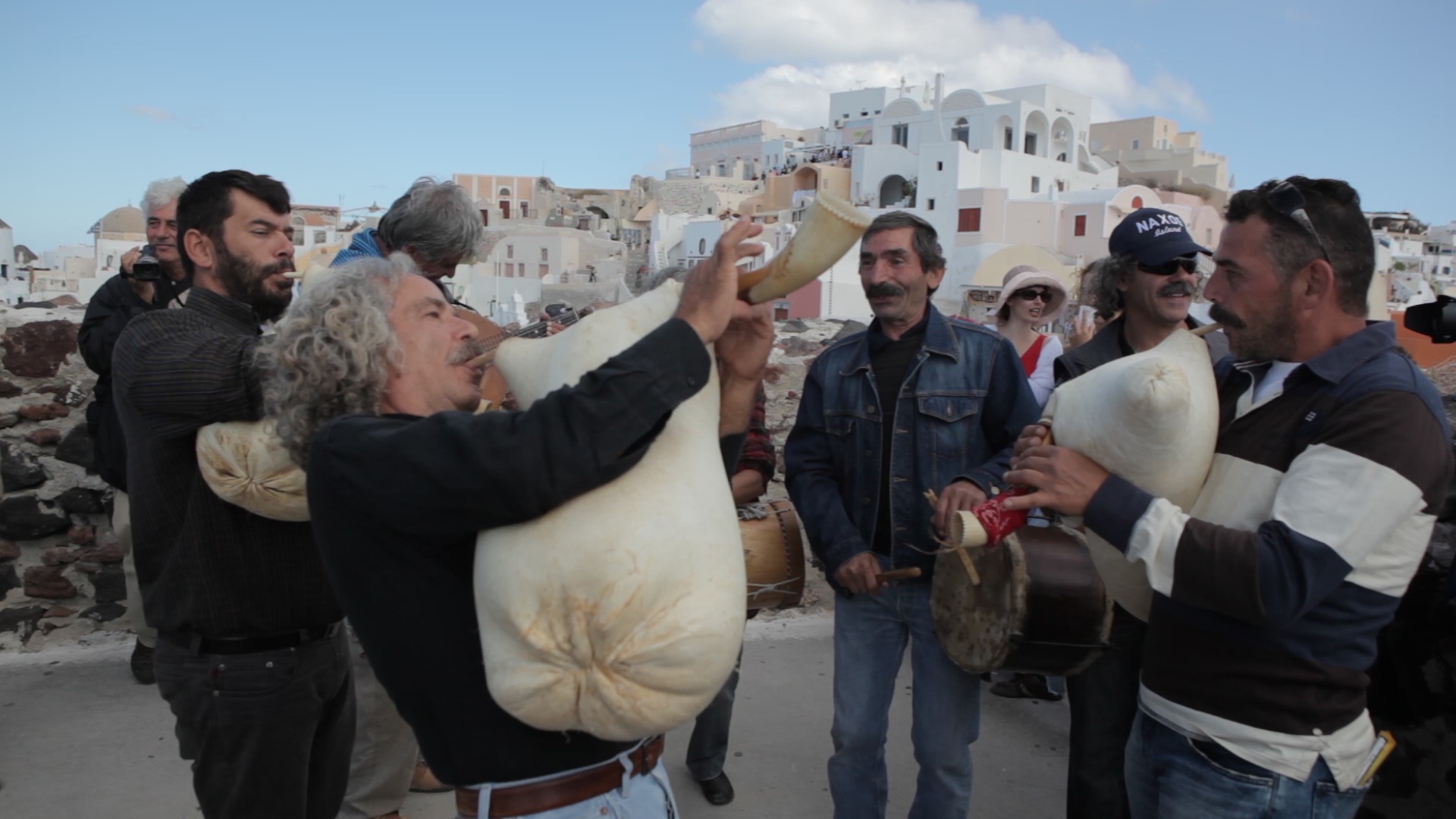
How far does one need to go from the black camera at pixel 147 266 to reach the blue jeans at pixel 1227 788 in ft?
12.6

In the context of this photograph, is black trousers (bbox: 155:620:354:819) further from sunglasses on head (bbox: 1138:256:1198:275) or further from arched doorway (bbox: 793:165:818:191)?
arched doorway (bbox: 793:165:818:191)

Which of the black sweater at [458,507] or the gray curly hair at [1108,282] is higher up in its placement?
the gray curly hair at [1108,282]

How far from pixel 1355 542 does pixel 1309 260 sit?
1.86ft

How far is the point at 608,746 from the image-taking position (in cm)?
155

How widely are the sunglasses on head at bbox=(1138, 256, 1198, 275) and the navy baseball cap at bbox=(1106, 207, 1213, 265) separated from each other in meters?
0.01

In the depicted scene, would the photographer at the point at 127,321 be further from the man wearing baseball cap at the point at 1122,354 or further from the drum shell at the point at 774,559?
the man wearing baseball cap at the point at 1122,354

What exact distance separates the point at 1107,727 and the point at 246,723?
2560 mm

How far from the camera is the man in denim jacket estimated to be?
2891 millimetres

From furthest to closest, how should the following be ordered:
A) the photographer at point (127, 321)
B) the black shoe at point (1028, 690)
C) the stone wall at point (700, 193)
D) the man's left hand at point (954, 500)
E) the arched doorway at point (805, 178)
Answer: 1. the stone wall at point (700, 193)
2. the arched doorway at point (805, 178)
3. the black shoe at point (1028, 690)
4. the photographer at point (127, 321)
5. the man's left hand at point (954, 500)

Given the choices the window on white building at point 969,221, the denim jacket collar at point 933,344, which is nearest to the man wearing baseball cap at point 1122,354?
the denim jacket collar at point 933,344

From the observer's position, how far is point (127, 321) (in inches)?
152

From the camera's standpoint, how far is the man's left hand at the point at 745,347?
5.26ft

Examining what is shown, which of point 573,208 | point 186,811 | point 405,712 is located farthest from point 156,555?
point 573,208

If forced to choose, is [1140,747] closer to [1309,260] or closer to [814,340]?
[1309,260]
